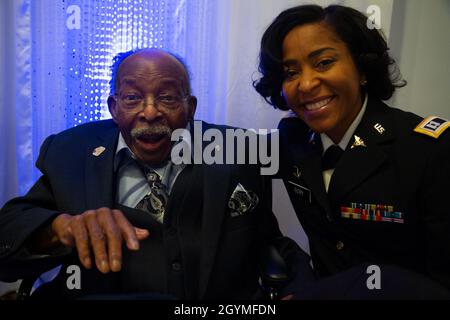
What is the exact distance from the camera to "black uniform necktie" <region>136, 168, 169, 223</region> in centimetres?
104

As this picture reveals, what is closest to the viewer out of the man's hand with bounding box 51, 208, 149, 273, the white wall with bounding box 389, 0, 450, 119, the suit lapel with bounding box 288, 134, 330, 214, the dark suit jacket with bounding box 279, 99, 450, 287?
the man's hand with bounding box 51, 208, 149, 273

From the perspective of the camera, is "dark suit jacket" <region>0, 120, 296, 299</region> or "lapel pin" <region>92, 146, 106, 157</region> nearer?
"dark suit jacket" <region>0, 120, 296, 299</region>

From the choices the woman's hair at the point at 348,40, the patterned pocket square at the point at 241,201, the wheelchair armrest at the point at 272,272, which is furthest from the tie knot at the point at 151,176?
the woman's hair at the point at 348,40

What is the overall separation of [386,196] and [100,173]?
2.80 ft

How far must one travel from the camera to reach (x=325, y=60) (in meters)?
1.01

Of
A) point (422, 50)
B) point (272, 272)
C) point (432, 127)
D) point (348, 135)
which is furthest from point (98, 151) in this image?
point (422, 50)

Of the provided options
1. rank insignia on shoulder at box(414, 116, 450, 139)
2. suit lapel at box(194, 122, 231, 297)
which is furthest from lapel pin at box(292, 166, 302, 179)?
rank insignia on shoulder at box(414, 116, 450, 139)

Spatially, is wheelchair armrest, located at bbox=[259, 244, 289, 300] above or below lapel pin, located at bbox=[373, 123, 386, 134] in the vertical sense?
below

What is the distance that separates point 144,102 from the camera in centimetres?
108

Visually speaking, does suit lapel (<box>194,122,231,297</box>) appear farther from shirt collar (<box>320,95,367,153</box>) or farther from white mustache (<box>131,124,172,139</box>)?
shirt collar (<box>320,95,367,153</box>)

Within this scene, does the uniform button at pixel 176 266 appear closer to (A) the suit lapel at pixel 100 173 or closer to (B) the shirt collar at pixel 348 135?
(A) the suit lapel at pixel 100 173
